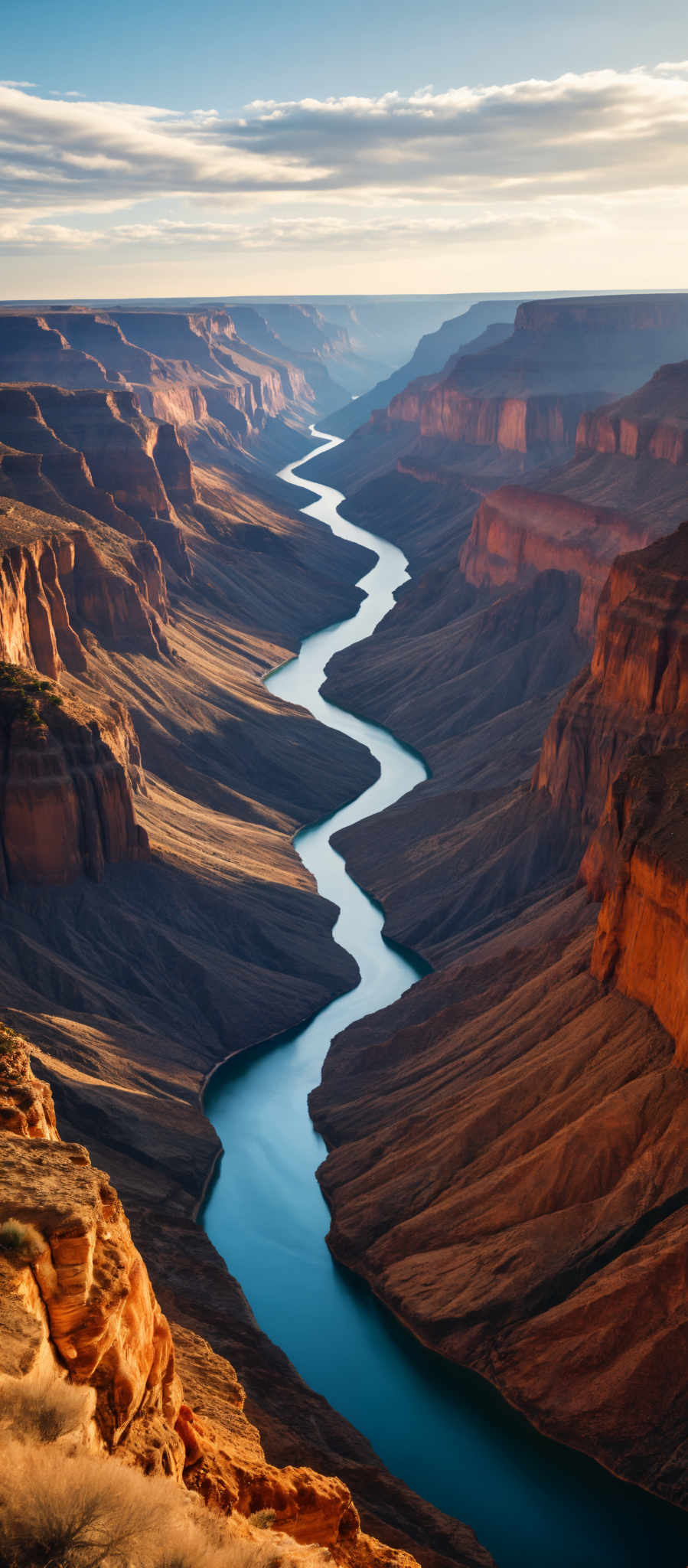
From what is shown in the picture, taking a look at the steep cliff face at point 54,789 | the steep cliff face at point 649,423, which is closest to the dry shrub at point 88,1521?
the steep cliff face at point 54,789

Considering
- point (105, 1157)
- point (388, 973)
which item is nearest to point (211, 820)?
point (388, 973)

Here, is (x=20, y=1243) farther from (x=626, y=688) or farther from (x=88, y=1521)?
(x=626, y=688)

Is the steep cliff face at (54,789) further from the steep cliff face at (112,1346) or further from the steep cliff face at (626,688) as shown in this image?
the steep cliff face at (112,1346)

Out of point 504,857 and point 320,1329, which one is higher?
point 504,857

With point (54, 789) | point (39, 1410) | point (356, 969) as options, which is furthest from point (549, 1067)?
point (39, 1410)

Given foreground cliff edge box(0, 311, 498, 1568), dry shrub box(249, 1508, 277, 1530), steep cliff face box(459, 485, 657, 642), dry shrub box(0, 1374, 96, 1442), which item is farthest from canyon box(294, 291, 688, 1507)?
dry shrub box(0, 1374, 96, 1442)

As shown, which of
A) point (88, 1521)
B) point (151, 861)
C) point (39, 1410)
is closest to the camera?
point (88, 1521)

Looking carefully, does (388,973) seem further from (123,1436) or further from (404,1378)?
(123,1436)
